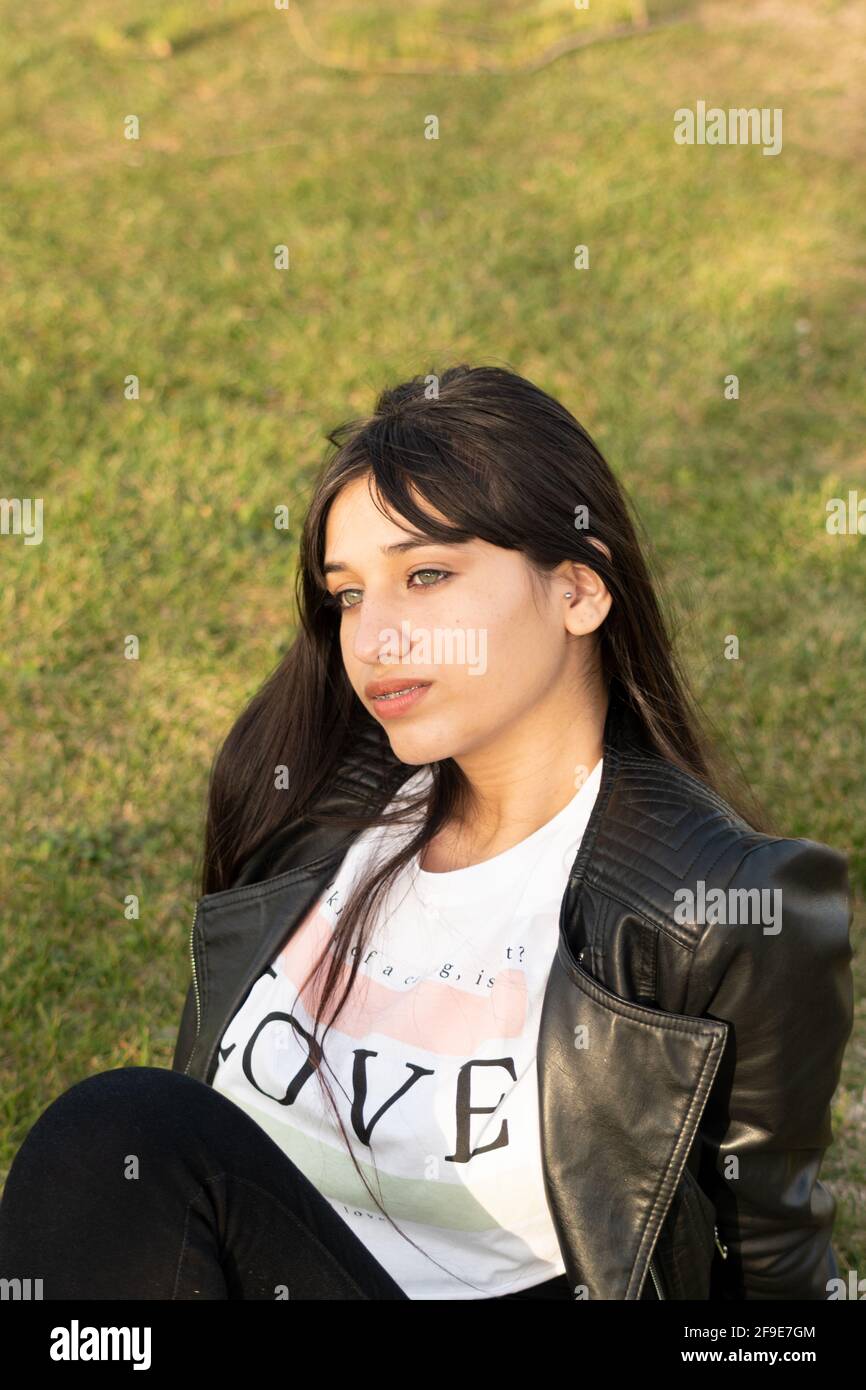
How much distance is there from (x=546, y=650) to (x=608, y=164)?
5706 millimetres

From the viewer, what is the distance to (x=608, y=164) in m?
7.43

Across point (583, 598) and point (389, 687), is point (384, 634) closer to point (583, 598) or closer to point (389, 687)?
point (389, 687)

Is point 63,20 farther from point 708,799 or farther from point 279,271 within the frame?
point 708,799

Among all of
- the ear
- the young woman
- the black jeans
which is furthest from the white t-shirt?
the ear

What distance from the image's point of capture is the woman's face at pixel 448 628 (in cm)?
230

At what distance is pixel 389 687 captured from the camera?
2352 mm

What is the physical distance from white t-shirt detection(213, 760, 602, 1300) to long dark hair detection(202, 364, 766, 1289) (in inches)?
1.9

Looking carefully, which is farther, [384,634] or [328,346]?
[328,346]

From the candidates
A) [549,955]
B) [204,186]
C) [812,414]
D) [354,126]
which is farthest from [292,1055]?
[354,126]

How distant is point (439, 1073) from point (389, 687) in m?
0.60

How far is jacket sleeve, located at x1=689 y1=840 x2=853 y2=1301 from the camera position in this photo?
6.81 ft

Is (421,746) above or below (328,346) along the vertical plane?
below

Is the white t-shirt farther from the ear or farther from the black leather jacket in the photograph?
the ear

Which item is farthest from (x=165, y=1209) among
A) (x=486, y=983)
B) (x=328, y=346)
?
(x=328, y=346)
